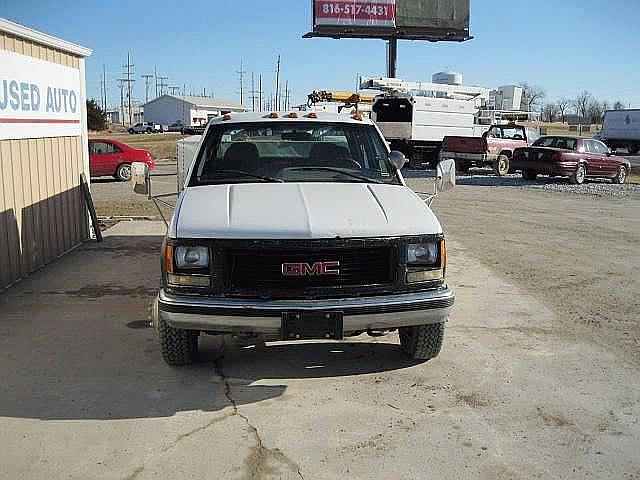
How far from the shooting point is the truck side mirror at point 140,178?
6.08 m

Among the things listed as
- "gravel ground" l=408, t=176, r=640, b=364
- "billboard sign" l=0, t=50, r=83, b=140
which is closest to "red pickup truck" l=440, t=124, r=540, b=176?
"gravel ground" l=408, t=176, r=640, b=364

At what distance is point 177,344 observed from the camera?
4953 mm

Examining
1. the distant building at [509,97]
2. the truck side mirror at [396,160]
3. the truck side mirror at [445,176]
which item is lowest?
the truck side mirror at [445,176]

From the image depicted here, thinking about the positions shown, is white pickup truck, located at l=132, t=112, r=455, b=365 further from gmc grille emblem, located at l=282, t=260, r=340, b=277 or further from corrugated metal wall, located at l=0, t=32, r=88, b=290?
corrugated metal wall, located at l=0, t=32, r=88, b=290

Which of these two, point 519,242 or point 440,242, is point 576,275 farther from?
point 440,242

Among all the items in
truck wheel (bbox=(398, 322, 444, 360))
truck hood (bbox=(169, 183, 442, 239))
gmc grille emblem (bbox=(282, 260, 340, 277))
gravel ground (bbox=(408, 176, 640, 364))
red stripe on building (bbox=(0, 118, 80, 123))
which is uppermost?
red stripe on building (bbox=(0, 118, 80, 123))

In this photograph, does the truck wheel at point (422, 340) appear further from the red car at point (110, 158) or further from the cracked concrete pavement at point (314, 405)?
the red car at point (110, 158)

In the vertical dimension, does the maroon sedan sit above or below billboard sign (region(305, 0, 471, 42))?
below

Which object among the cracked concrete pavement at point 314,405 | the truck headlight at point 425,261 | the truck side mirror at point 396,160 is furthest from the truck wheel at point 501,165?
the truck headlight at point 425,261

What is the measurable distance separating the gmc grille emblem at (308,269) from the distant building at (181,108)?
365 feet

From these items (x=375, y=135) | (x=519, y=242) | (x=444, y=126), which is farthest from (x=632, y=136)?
(x=375, y=135)

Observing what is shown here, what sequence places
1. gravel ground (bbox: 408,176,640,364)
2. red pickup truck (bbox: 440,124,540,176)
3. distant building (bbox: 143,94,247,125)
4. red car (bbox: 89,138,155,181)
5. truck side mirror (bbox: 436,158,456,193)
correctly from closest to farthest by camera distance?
truck side mirror (bbox: 436,158,456,193)
gravel ground (bbox: 408,176,640,364)
red car (bbox: 89,138,155,181)
red pickup truck (bbox: 440,124,540,176)
distant building (bbox: 143,94,247,125)

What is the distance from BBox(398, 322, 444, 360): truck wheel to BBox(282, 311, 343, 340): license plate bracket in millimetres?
718

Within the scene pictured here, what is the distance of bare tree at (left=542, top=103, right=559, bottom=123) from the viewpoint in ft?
441
